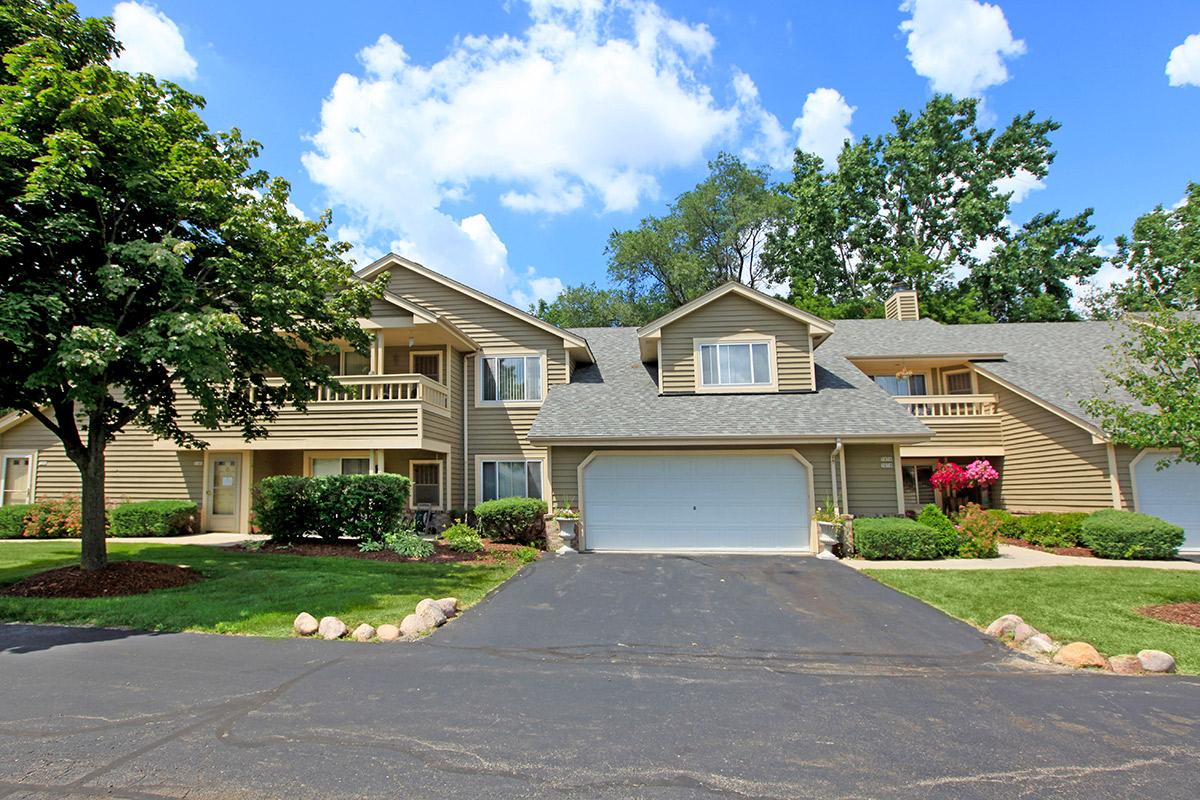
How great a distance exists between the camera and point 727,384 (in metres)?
18.0

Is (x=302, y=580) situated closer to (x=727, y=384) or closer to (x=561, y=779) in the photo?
(x=561, y=779)

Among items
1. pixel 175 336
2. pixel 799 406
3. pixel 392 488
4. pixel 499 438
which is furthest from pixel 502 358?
pixel 175 336

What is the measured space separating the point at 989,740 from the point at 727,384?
13620 millimetres

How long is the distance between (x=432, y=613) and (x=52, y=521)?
50.3 feet

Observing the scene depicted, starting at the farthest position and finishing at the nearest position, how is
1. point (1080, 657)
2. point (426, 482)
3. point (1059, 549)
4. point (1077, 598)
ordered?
1. point (426, 482)
2. point (1059, 549)
3. point (1077, 598)
4. point (1080, 657)

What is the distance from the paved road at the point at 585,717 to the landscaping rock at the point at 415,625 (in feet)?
0.73

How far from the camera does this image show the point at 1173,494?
52.0 ft

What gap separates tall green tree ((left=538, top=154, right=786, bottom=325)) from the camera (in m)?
39.9

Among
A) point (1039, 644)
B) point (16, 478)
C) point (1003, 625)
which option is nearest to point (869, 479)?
point (1003, 625)

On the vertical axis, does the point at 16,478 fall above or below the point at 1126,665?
above

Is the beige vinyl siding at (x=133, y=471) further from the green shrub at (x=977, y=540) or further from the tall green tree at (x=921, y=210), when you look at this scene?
the tall green tree at (x=921, y=210)

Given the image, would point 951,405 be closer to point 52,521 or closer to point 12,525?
point 52,521

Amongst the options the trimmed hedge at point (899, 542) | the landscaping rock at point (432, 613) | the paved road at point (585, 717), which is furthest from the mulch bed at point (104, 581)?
the trimmed hedge at point (899, 542)

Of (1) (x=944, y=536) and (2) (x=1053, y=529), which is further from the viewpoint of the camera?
(2) (x=1053, y=529)
